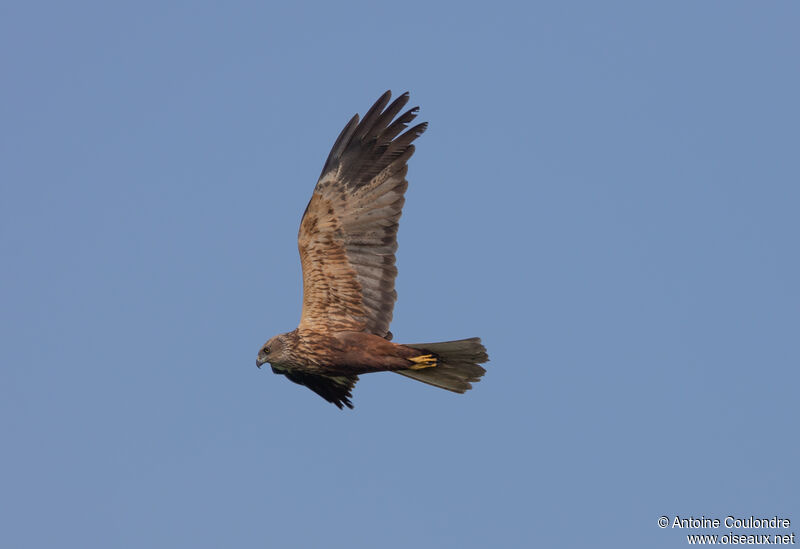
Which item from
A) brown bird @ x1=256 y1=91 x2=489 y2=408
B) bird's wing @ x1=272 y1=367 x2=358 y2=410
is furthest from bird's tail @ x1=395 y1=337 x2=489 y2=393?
bird's wing @ x1=272 y1=367 x2=358 y2=410

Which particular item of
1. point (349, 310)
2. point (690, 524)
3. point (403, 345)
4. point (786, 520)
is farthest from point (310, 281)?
point (786, 520)

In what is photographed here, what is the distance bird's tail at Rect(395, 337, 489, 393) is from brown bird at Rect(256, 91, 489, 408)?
20mm

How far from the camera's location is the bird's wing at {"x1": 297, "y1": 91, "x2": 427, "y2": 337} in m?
14.4

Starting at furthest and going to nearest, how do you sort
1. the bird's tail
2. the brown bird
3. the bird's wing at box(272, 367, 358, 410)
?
the bird's wing at box(272, 367, 358, 410) → the brown bird → the bird's tail

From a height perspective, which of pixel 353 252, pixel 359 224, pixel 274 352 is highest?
pixel 359 224

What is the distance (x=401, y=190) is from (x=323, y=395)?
3.15m

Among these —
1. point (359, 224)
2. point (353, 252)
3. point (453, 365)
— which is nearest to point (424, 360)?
point (453, 365)

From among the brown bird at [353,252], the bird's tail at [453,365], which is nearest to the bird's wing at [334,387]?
the brown bird at [353,252]

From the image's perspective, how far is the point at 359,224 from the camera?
14445 mm

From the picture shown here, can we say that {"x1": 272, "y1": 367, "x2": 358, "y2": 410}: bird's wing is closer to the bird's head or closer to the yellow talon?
the bird's head

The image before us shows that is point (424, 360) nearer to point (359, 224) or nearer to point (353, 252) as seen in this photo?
point (353, 252)

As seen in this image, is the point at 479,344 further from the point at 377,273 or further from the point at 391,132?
the point at 391,132

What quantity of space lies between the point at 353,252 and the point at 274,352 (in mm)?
1637

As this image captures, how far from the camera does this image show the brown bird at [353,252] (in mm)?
14344
